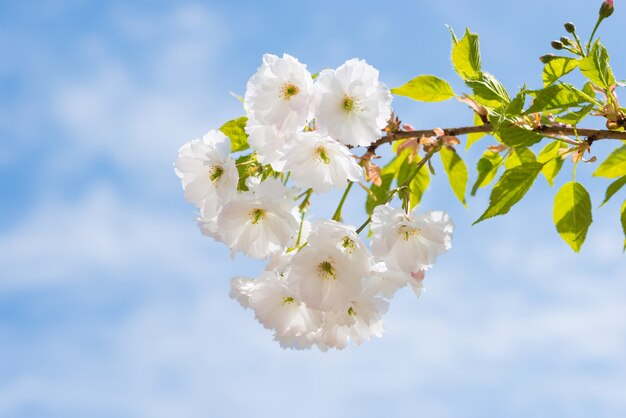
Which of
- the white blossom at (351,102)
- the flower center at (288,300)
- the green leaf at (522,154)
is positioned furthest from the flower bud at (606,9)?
the flower center at (288,300)

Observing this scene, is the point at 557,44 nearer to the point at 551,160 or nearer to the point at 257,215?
the point at 551,160

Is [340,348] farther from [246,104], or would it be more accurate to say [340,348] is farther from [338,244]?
[246,104]

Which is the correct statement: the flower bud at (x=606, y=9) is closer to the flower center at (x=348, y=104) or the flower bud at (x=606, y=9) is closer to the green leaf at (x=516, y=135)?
the green leaf at (x=516, y=135)

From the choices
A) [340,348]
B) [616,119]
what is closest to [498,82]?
[616,119]

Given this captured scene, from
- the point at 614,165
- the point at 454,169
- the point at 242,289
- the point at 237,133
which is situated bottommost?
the point at 242,289

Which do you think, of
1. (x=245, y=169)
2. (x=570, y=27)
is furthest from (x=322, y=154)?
(x=570, y=27)

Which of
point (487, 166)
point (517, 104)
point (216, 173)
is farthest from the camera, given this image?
point (487, 166)

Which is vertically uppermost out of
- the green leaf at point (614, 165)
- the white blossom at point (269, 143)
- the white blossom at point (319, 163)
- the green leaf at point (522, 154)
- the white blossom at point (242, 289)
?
the green leaf at point (522, 154)
